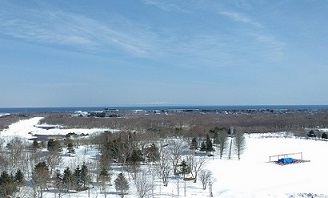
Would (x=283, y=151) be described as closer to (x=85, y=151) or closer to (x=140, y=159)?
(x=140, y=159)

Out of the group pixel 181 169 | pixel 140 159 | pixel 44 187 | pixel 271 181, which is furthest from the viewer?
pixel 140 159

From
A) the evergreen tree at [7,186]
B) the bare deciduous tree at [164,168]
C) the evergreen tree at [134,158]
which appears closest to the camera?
the evergreen tree at [7,186]

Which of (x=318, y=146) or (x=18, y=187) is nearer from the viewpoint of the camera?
(x=18, y=187)

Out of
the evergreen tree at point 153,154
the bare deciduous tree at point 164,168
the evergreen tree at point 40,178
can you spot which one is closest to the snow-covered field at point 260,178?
the bare deciduous tree at point 164,168

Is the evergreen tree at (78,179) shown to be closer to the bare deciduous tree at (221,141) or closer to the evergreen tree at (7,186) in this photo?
the evergreen tree at (7,186)

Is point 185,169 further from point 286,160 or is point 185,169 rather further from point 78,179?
point 286,160

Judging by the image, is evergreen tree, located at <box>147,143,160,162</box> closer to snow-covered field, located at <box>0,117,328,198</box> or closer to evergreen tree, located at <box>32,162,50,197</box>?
snow-covered field, located at <box>0,117,328,198</box>

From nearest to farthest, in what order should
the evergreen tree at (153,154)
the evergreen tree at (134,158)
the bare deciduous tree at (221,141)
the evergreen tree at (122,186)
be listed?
1. the evergreen tree at (122,186)
2. the evergreen tree at (134,158)
3. the evergreen tree at (153,154)
4. the bare deciduous tree at (221,141)

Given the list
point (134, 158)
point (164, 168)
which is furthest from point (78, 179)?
point (164, 168)

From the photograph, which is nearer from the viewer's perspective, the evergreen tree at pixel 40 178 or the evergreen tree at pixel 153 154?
the evergreen tree at pixel 40 178

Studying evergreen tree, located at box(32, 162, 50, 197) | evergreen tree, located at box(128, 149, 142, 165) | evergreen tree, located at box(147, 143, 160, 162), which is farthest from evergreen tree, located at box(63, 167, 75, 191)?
evergreen tree, located at box(147, 143, 160, 162)

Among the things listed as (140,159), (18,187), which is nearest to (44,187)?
(18,187)
